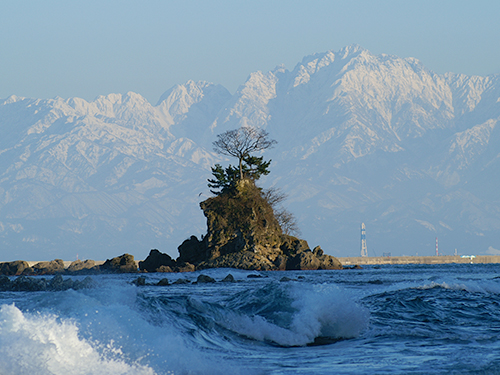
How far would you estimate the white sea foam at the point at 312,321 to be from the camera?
49.0 feet

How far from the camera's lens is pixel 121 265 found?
69812mm

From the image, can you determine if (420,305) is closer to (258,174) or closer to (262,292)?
(262,292)

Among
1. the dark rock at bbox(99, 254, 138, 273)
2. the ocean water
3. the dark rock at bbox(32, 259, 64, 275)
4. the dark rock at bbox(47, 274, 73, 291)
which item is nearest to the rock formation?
the dark rock at bbox(99, 254, 138, 273)

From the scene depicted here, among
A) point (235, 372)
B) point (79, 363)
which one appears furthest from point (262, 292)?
point (79, 363)

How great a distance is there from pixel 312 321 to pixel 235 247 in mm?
51779

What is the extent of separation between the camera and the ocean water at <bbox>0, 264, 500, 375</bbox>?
941cm

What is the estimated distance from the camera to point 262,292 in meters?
20.9

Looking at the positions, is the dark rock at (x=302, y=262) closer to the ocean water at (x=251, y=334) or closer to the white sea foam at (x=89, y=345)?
the ocean water at (x=251, y=334)

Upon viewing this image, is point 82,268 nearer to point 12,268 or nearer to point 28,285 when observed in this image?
point 12,268

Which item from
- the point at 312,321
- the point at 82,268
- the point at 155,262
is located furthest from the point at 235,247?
the point at 312,321

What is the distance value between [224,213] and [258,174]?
8.21 metres

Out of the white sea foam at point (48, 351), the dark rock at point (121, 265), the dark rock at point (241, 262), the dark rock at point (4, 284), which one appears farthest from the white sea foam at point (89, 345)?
the dark rock at point (121, 265)

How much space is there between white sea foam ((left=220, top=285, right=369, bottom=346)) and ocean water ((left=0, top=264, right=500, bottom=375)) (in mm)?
29

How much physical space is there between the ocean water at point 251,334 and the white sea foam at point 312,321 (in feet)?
0.10
